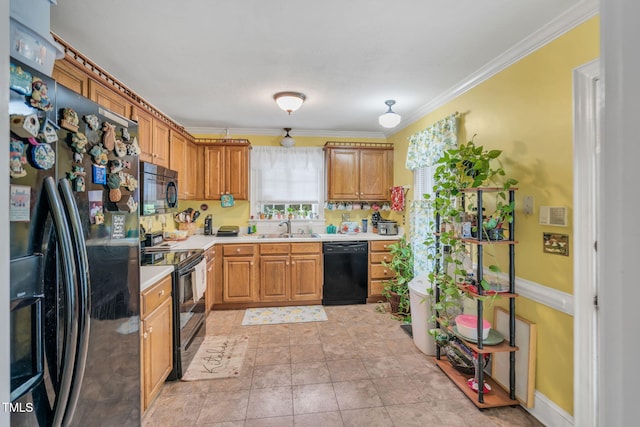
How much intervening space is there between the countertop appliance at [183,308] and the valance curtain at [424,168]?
7.64 ft

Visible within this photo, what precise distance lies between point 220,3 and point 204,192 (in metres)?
2.84

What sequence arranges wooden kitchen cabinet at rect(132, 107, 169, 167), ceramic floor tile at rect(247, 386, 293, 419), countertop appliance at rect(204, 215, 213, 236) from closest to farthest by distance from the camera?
ceramic floor tile at rect(247, 386, 293, 419) → wooden kitchen cabinet at rect(132, 107, 169, 167) → countertop appliance at rect(204, 215, 213, 236)

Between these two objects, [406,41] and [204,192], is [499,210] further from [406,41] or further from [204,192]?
[204,192]

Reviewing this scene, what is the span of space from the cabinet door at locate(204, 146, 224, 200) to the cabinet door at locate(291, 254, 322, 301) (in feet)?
4.74

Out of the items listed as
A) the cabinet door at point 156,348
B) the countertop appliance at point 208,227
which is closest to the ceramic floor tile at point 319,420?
the cabinet door at point 156,348

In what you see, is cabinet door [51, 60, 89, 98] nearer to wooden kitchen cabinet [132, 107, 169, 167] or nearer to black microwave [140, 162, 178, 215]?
wooden kitchen cabinet [132, 107, 169, 167]

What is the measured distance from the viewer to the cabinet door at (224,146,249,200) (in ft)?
13.4

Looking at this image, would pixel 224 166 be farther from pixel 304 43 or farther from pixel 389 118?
pixel 304 43

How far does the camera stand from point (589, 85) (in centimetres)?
160

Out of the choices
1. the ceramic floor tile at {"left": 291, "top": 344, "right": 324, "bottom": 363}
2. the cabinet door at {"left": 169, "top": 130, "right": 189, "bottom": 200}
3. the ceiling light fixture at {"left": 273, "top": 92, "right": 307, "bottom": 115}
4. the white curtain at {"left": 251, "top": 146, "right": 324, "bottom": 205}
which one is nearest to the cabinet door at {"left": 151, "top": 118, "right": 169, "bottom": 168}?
the cabinet door at {"left": 169, "top": 130, "right": 189, "bottom": 200}

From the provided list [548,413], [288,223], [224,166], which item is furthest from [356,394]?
[224,166]

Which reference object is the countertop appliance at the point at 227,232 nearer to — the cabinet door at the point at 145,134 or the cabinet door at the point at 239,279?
the cabinet door at the point at 239,279

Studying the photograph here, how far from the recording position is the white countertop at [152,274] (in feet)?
5.88
